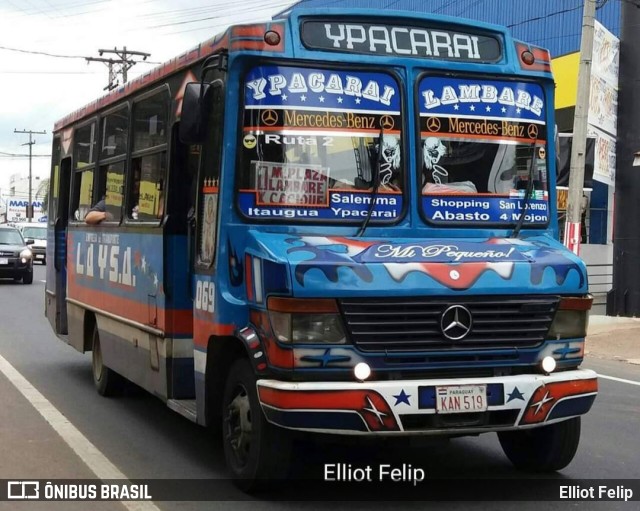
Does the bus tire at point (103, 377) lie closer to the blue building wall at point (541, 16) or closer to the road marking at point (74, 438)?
the road marking at point (74, 438)

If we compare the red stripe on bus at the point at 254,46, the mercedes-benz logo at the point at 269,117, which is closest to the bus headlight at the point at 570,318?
the mercedes-benz logo at the point at 269,117

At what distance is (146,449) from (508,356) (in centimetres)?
297

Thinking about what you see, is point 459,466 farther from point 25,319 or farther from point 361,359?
point 25,319

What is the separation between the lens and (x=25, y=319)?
17016 mm

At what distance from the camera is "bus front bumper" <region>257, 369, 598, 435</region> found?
16.9 ft

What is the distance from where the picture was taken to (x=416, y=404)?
5.24 metres

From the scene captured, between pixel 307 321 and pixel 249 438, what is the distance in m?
0.96

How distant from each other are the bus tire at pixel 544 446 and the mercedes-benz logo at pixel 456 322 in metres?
1.10

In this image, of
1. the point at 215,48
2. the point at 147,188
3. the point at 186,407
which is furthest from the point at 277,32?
the point at 186,407

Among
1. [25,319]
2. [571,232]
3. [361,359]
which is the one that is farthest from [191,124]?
[25,319]

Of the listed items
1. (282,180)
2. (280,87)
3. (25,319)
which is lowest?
(25,319)

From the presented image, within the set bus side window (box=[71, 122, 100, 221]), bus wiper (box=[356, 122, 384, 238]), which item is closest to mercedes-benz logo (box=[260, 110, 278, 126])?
bus wiper (box=[356, 122, 384, 238])

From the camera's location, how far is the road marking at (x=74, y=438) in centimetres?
626

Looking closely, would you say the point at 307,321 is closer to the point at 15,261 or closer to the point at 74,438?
the point at 74,438
